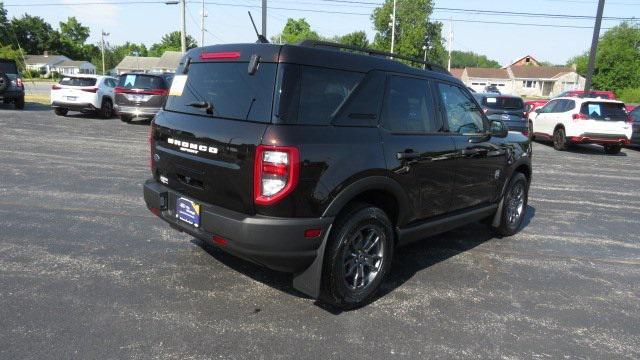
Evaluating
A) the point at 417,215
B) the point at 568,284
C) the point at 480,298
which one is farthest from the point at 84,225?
the point at 568,284

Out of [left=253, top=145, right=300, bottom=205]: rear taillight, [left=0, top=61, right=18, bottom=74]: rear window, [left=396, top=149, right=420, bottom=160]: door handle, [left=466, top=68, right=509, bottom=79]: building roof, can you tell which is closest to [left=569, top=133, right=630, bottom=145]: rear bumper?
[left=396, top=149, right=420, bottom=160]: door handle

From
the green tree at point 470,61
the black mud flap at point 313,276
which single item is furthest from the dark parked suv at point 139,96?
the green tree at point 470,61

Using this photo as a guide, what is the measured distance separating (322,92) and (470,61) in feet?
602

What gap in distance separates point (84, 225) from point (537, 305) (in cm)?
464

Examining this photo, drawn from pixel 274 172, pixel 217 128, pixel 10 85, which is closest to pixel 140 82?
pixel 10 85

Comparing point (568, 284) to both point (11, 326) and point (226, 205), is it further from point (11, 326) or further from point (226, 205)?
point (11, 326)

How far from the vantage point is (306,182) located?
316cm

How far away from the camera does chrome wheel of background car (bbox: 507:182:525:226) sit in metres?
5.74

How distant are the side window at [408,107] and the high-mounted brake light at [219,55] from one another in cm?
123

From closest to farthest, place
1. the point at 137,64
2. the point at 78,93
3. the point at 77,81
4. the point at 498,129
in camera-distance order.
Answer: the point at 498,129
the point at 78,93
the point at 77,81
the point at 137,64

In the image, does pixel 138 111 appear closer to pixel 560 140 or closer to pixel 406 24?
pixel 560 140

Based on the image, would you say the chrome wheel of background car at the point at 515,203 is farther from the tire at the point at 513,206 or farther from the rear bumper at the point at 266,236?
the rear bumper at the point at 266,236

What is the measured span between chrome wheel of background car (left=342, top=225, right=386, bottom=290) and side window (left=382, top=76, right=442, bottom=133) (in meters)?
0.87

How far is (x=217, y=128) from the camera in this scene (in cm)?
342
